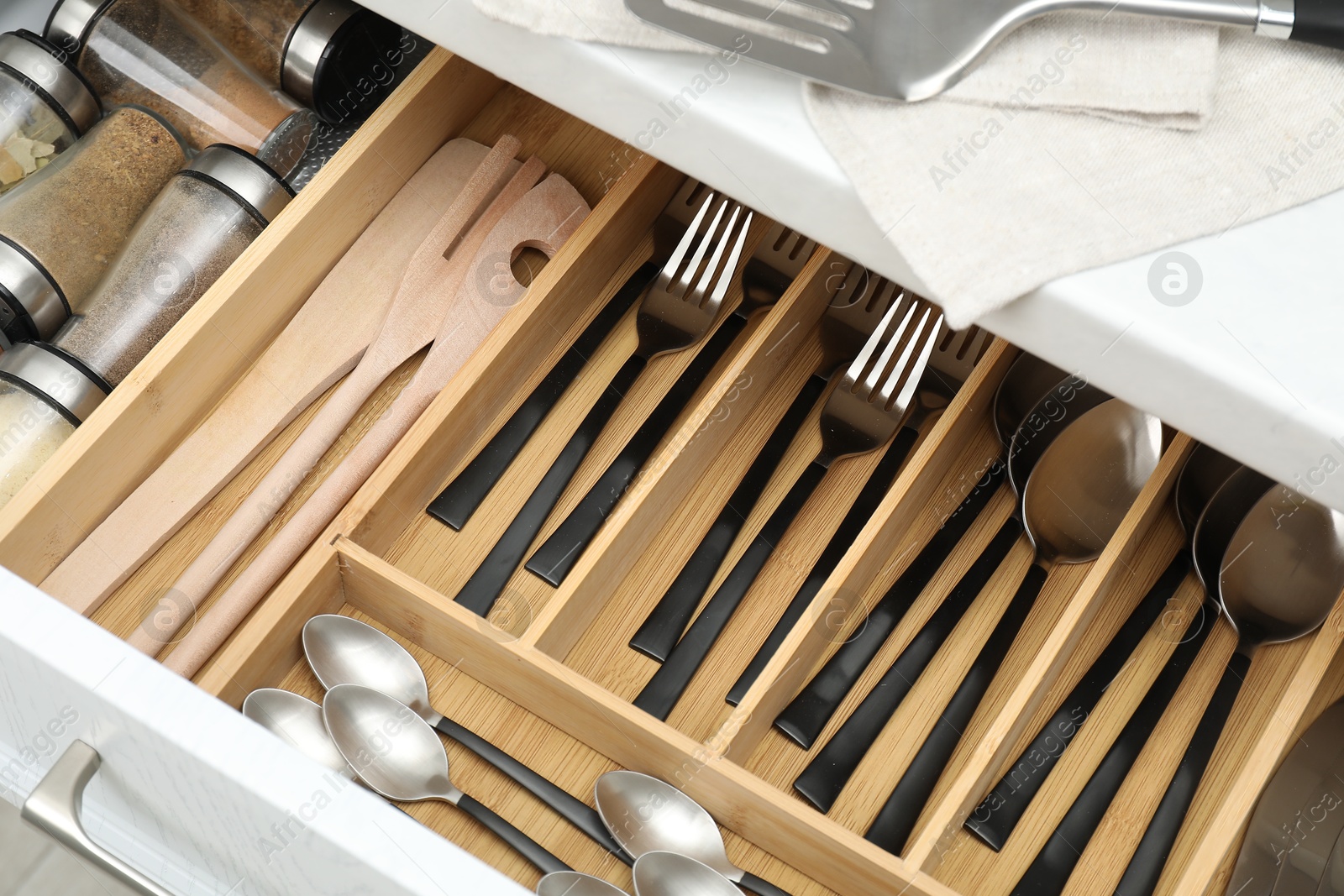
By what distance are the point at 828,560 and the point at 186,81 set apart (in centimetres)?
62

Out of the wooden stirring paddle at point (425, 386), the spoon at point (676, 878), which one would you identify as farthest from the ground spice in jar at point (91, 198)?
the spoon at point (676, 878)

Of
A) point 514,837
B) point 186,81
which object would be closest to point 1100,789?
point 514,837

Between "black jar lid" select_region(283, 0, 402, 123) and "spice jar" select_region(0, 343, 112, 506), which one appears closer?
"spice jar" select_region(0, 343, 112, 506)

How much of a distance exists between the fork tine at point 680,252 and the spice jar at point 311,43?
29 cm

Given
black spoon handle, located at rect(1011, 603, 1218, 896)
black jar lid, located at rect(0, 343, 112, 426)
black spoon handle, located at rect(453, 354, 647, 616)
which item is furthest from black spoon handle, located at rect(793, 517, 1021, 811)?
black jar lid, located at rect(0, 343, 112, 426)

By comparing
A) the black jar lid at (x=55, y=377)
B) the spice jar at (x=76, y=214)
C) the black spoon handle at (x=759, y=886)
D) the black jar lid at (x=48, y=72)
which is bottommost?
the black jar lid at (x=55, y=377)

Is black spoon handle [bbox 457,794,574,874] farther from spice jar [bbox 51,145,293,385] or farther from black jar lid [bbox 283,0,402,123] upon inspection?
black jar lid [bbox 283,0,402,123]

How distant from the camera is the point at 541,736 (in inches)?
28.4

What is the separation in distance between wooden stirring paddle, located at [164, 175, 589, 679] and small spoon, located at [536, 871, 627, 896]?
0.84ft

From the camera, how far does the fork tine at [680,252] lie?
803 millimetres

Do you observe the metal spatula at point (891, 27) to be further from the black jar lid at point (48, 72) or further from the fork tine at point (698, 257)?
the black jar lid at point (48, 72)

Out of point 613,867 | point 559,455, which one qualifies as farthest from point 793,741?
point 559,455

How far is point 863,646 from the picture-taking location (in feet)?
2.41

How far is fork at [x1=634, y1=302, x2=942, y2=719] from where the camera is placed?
75 cm
